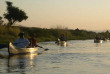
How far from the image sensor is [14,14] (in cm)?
8550

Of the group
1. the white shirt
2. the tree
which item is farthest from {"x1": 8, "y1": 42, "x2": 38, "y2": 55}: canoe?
the tree

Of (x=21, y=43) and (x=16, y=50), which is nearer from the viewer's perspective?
(x=16, y=50)

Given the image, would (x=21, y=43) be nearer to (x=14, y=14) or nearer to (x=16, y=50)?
(x=16, y=50)

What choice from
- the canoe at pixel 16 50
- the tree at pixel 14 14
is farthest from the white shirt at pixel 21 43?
the tree at pixel 14 14

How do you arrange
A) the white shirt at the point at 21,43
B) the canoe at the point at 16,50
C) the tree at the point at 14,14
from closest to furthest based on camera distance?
the canoe at the point at 16,50, the white shirt at the point at 21,43, the tree at the point at 14,14

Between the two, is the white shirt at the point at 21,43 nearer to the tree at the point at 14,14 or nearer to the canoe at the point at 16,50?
the canoe at the point at 16,50

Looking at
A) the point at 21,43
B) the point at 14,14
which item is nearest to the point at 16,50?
the point at 21,43

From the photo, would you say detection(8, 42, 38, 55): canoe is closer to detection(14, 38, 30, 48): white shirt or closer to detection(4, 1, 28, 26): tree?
detection(14, 38, 30, 48): white shirt

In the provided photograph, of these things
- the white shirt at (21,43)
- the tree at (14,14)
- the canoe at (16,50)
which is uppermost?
the tree at (14,14)

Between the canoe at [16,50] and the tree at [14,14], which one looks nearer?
the canoe at [16,50]

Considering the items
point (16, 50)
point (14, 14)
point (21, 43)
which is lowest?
point (16, 50)

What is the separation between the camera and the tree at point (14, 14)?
280 feet

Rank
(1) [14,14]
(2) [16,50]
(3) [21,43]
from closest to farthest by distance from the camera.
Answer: (2) [16,50]
(3) [21,43]
(1) [14,14]

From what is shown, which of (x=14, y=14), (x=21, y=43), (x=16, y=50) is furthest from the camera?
(x=14, y=14)
